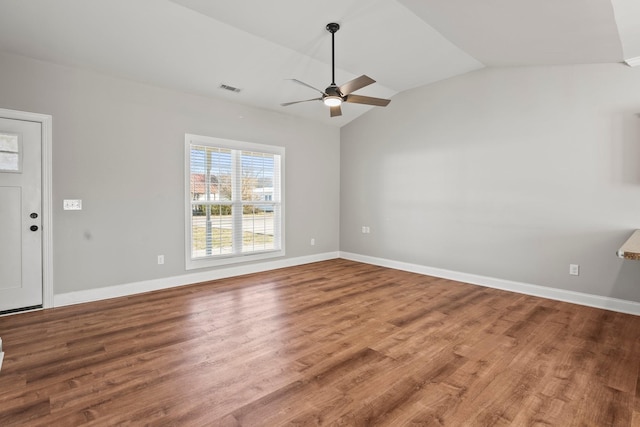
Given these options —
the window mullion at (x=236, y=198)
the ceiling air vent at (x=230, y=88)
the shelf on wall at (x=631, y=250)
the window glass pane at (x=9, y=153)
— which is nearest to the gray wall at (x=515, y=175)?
the shelf on wall at (x=631, y=250)

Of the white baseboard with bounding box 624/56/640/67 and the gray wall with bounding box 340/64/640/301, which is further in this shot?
the gray wall with bounding box 340/64/640/301

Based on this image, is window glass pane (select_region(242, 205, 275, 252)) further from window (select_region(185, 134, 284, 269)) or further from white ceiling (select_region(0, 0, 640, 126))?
white ceiling (select_region(0, 0, 640, 126))

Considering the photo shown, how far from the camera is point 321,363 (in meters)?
2.46

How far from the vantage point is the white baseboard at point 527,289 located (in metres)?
3.63

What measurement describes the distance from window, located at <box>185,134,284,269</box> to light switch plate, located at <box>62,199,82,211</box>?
4.11 feet

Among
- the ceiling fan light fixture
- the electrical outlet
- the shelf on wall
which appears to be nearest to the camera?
the shelf on wall

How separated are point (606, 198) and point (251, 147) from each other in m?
4.75

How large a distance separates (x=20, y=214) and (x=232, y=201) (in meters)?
2.49

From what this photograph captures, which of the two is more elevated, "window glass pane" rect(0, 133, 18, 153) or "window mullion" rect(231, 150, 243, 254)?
"window glass pane" rect(0, 133, 18, 153)

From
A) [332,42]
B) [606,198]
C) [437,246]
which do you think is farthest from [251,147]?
[606,198]

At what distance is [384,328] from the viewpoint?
10.3ft

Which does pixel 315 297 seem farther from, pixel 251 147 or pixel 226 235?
pixel 251 147

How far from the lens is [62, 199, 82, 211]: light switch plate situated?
148 inches

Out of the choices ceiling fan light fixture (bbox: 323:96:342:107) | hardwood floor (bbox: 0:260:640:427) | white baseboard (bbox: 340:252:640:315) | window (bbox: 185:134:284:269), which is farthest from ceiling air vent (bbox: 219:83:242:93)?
white baseboard (bbox: 340:252:640:315)
